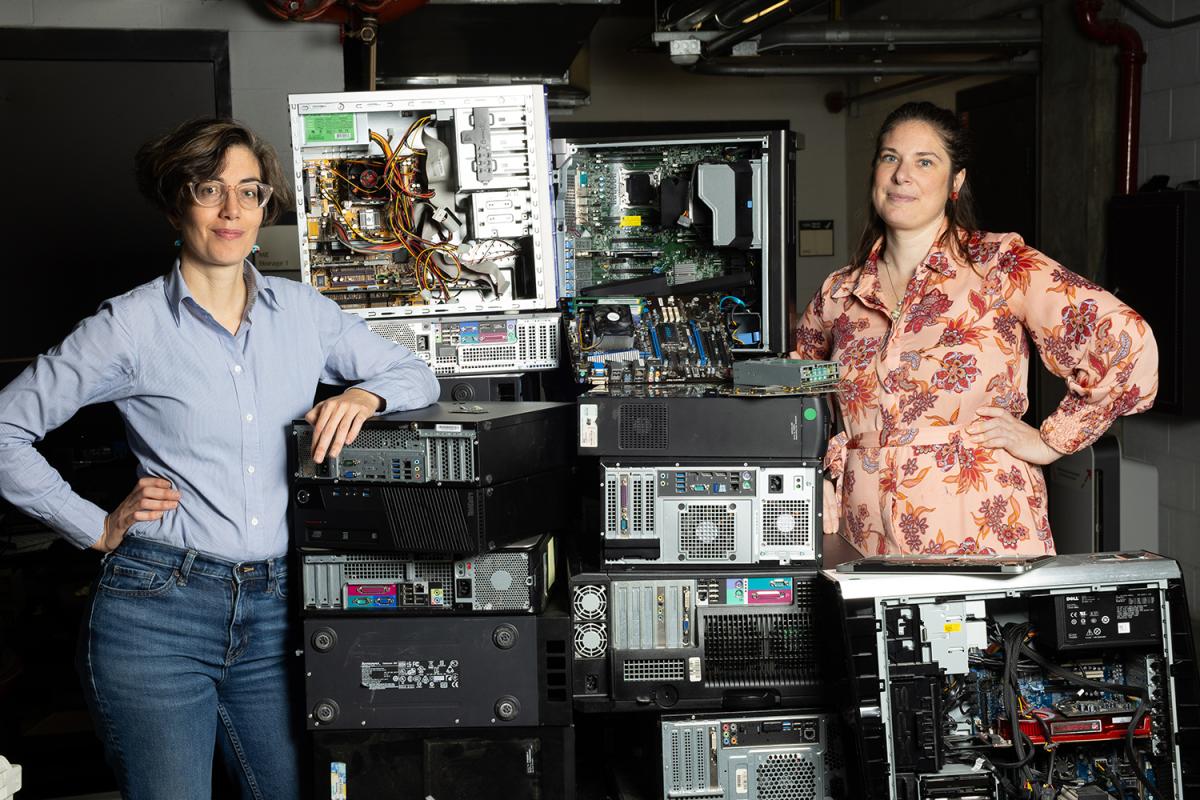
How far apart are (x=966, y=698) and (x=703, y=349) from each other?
79cm

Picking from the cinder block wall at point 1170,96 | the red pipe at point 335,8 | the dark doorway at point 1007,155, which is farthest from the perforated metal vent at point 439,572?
the dark doorway at point 1007,155

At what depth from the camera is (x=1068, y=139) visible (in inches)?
190

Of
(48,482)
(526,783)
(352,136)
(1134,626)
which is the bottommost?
(526,783)

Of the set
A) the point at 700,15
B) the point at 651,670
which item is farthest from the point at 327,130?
the point at 700,15

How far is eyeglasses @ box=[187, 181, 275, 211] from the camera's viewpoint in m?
1.59

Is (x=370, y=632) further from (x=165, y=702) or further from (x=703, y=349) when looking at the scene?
(x=703, y=349)

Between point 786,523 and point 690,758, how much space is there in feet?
1.35

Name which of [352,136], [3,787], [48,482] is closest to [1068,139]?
[352,136]

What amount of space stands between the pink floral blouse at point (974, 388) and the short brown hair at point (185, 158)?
1.12 metres

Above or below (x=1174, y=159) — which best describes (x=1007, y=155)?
above

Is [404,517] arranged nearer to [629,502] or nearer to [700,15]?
[629,502]

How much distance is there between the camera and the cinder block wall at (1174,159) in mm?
3992

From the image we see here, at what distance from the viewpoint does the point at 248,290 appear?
1.68 m

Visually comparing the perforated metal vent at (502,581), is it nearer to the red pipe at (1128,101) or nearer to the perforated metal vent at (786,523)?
the perforated metal vent at (786,523)
